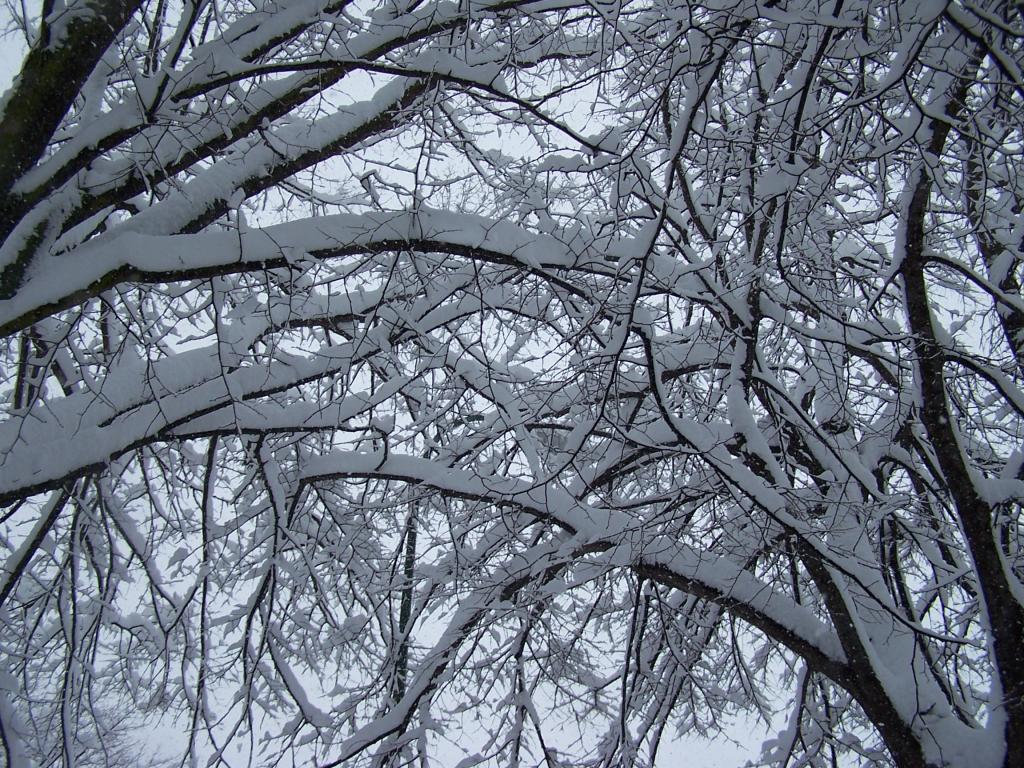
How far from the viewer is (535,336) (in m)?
4.85

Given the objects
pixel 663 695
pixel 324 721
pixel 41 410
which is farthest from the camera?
pixel 663 695

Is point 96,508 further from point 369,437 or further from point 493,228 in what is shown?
point 493,228

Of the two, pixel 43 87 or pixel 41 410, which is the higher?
pixel 43 87

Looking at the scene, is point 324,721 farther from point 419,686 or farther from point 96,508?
point 96,508

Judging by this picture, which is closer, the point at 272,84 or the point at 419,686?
the point at 272,84

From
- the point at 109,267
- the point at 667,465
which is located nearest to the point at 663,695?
the point at 667,465

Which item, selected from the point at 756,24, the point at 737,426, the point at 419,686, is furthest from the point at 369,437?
the point at 756,24

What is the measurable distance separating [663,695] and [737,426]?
272 centimetres

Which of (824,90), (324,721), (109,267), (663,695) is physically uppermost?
(824,90)

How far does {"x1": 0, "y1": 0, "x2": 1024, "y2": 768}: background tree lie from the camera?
9.37 ft

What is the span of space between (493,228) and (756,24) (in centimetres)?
143

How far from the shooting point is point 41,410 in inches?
129

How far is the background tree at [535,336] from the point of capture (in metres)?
2.86

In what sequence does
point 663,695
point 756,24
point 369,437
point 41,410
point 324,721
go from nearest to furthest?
1. point 756,24
2. point 41,410
3. point 369,437
4. point 324,721
5. point 663,695
